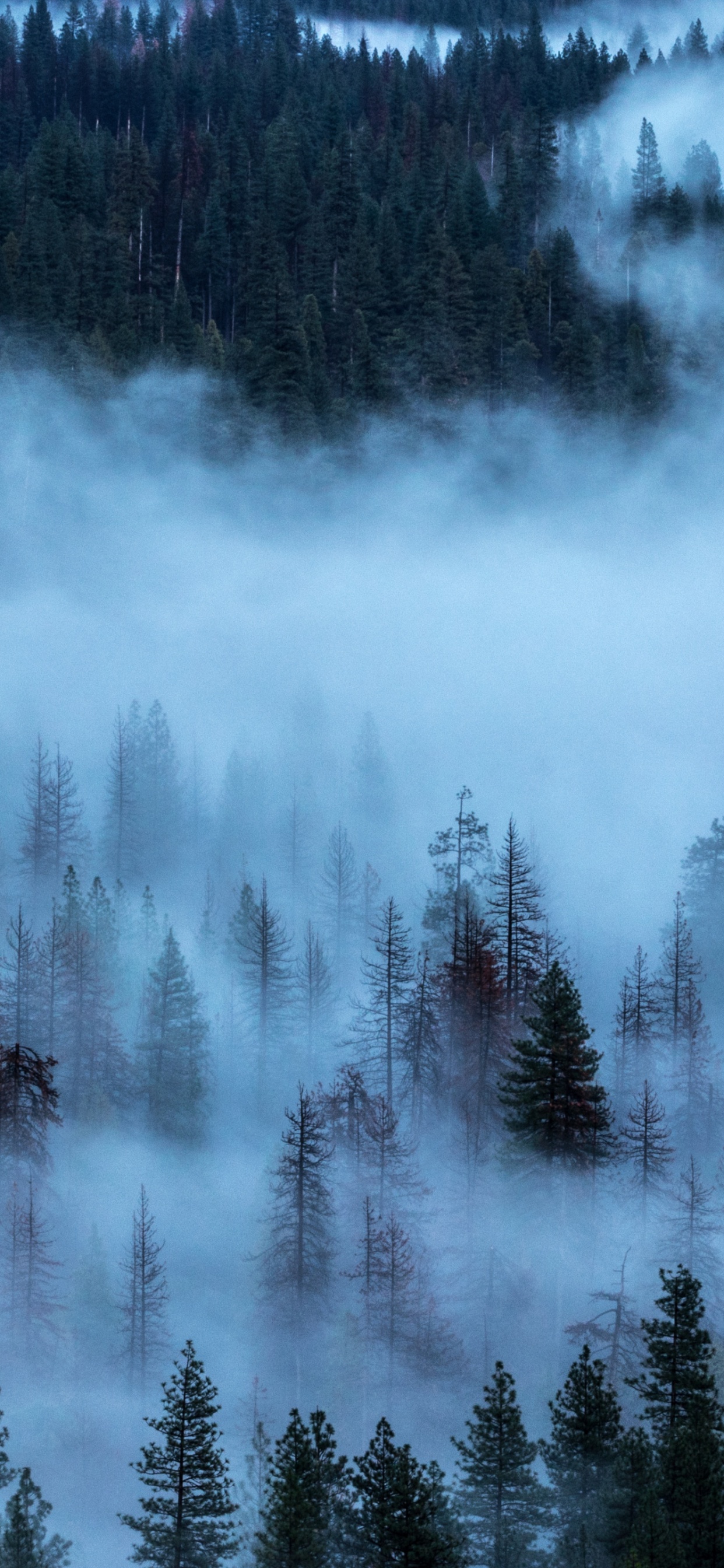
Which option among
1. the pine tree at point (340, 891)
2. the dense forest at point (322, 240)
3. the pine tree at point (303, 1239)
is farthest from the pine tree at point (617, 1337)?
the dense forest at point (322, 240)

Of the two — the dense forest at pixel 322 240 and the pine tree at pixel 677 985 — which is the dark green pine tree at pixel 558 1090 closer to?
the pine tree at pixel 677 985

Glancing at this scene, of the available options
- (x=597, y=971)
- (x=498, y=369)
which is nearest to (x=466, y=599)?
(x=498, y=369)

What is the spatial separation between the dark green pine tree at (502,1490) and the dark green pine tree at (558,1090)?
492 inches

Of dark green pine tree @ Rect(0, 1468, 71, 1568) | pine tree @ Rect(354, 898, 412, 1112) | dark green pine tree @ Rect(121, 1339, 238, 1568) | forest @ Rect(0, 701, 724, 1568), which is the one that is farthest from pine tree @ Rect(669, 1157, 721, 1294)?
dark green pine tree @ Rect(0, 1468, 71, 1568)

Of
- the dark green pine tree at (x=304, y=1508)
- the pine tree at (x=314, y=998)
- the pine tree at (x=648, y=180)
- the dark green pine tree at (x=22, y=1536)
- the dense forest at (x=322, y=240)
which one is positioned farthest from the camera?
the pine tree at (x=648, y=180)

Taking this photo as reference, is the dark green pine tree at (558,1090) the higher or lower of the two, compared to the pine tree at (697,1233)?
higher

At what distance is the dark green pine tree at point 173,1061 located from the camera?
65.2 metres

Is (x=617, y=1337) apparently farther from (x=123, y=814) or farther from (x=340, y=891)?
(x=123, y=814)

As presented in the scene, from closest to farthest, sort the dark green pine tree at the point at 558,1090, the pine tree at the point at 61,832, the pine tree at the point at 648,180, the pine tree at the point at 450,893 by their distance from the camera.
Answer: the dark green pine tree at the point at 558,1090
the pine tree at the point at 450,893
the pine tree at the point at 61,832
the pine tree at the point at 648,180

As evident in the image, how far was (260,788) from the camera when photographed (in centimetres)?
11006

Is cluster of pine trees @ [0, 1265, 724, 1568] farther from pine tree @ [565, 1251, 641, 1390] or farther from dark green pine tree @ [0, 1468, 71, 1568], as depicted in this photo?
pine tree @ [565, 1251, 641, 1390]

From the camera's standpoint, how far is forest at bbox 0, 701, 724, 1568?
3275cm

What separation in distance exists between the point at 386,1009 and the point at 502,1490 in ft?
134

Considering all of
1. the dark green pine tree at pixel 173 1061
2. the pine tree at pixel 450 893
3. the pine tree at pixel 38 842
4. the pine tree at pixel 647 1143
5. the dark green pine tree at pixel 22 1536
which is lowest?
the dark green pine tree at pixel 22 1536
